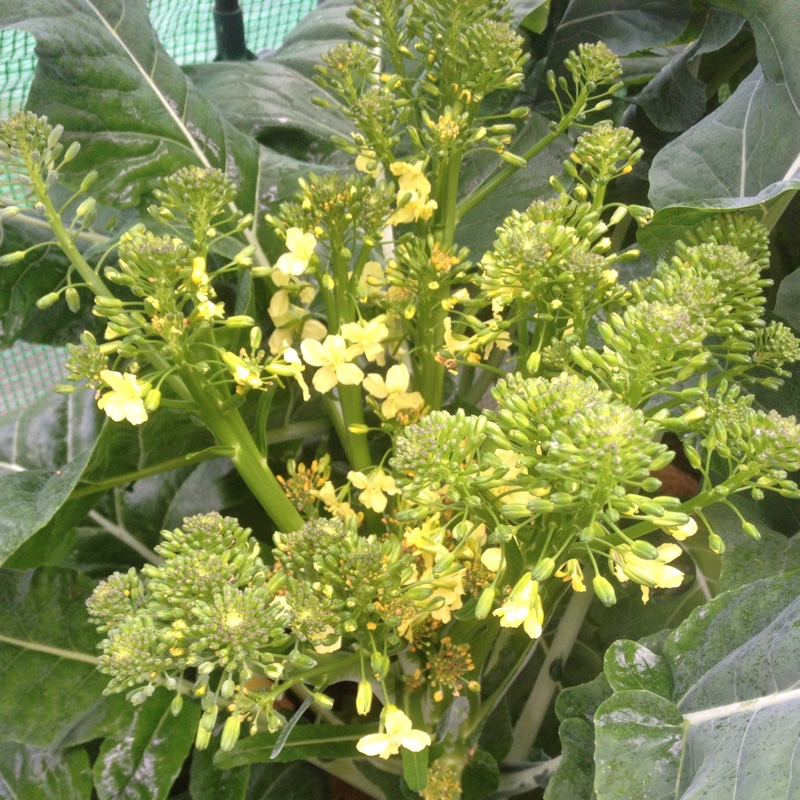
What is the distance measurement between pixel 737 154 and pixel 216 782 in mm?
750

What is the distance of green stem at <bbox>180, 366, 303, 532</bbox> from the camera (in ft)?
1.80

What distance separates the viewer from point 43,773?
77 centimetres

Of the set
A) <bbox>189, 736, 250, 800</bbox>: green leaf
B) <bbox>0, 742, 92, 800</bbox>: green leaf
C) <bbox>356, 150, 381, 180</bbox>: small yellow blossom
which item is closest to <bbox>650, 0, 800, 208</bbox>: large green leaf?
<bbox>356, 150, 381, 180</bbox>: small yellow blossom

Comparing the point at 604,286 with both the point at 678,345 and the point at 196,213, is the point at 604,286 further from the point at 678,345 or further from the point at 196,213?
the point at 196,213

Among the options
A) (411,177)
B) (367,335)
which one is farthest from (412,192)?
(367,335)

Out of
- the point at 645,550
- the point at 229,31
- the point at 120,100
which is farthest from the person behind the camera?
the point at 229,31

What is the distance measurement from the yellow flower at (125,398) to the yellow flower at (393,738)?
24 centimetres

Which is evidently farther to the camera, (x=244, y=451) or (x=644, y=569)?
(x=244, y=451)

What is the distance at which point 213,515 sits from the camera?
0.47 metres

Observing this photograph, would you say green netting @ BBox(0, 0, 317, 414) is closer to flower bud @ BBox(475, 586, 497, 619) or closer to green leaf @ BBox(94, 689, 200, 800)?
green leaf @ BBox(94, 689, 200, 800)

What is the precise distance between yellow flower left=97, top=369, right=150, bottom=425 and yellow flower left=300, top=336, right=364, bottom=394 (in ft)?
0.40

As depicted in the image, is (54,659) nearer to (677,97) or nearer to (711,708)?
(711,708)

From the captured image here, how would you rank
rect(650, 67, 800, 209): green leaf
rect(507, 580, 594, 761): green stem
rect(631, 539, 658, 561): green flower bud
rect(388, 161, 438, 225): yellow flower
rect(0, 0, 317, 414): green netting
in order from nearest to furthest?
rect(631, 539, 658, 561): green flower bud, rect(388, 161, 438, 225): yellow flower, rect(650, 67, 800, 209): green leaf, rect(507, 580, 594, 761): green stem, rect(0, 0, 317, 414): green netting

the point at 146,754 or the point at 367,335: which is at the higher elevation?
the point at 367,335
